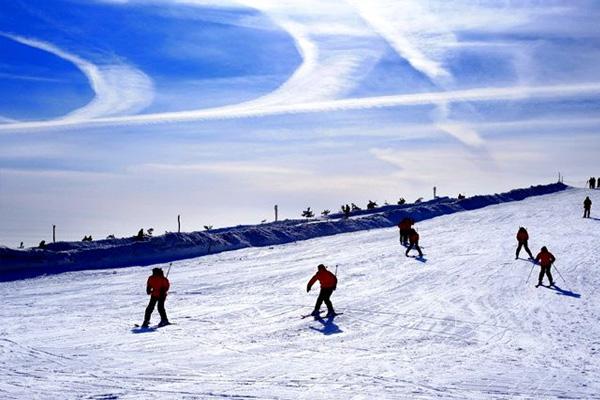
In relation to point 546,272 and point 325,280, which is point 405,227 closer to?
point 546,272

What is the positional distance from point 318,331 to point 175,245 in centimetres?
1910

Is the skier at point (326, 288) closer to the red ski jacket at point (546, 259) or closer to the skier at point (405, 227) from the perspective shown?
the red ski jacket at point (546, 259)

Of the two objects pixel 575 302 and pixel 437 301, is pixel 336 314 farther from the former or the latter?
pixel 575 302

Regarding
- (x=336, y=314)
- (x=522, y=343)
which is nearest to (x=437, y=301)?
(x=336, y=314)

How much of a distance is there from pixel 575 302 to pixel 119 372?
14615 millimetres

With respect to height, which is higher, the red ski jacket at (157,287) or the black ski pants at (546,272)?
the red ski jacket at (157,287)

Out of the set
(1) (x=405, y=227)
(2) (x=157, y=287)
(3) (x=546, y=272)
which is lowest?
(3) (x=546, y=272)

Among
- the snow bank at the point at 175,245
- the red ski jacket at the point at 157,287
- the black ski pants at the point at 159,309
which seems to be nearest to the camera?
the black ski pants at the point at 159,309

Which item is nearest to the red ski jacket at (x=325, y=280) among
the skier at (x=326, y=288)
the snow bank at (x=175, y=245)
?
the skier at (x=326, y=288)

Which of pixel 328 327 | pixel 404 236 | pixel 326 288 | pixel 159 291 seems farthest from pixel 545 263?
pixel 159 291

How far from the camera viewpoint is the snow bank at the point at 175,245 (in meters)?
31.9

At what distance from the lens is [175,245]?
36.3 meters

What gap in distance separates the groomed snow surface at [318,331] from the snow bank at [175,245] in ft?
6.41

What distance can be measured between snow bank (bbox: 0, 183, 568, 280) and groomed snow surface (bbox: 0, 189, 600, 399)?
195 cm
